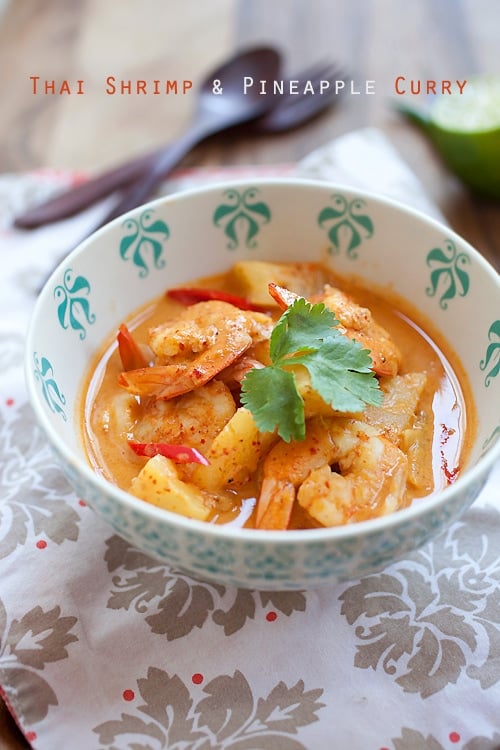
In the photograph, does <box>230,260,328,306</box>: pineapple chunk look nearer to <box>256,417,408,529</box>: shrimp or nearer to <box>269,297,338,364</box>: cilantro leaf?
<box>269,297,338,364</box>: cilantro leaf

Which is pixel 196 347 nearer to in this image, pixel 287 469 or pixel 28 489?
pixel 287 469

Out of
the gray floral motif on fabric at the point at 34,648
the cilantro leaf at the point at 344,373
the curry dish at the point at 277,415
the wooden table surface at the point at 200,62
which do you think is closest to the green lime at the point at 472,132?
the wooden table surface at the point at 200,62

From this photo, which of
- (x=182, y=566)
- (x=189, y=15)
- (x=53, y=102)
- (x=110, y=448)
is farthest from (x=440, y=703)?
(x=189, y=15)

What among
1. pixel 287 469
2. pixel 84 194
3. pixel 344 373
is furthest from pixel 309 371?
pixel 84 194

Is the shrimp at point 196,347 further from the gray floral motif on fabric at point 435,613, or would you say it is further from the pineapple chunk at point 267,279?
the gray floral motif on fabric at point 435,613

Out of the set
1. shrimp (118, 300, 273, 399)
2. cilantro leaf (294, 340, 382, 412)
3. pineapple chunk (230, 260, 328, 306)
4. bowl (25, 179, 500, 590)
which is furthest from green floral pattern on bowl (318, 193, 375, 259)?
cilantro leaf (294, 340, 382, 412)

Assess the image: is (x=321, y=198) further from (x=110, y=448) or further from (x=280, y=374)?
(x=110, y=448)

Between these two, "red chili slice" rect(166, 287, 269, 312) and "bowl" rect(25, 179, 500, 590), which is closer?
"bowl" rect(25, 179, 500, 590)
